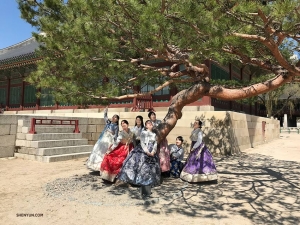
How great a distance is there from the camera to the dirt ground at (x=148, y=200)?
3.12 m

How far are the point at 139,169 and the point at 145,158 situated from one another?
21 centimetres

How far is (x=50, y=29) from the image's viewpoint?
438cm

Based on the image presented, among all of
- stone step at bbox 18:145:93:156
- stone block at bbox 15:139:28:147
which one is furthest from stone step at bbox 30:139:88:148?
stone block at bbox 15:139:28:147

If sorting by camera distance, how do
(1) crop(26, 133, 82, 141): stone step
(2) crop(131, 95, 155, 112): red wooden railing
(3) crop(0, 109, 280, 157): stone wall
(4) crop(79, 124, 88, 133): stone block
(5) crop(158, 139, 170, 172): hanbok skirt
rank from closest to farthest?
(5) crop(158, 139, 170, 172): hanbok skirt < (1) crop(26, 133, 82, 141): stone step < (3) crop(0, 109, 280, 157): stone wall < (4) crop(79, 124, 88, 133): stone block < (2) crop(131, 95, 155, 112): red wooden railing

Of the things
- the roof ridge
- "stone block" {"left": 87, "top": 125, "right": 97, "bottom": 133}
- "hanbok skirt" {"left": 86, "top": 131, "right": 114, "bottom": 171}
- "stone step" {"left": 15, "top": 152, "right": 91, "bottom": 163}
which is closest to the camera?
"hanbok skirt" {"left": 86, "top": 131, "right": 114, "bottom": 171}

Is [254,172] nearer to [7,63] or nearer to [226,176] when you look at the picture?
[226,176]

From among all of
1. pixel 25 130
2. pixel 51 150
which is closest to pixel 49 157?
pixel 51 150

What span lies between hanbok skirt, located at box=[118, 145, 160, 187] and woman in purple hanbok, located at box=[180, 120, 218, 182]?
743 millimetres

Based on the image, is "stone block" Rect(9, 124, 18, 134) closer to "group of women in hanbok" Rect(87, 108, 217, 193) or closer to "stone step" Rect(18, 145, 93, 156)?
"stone step" Rect(18, 145, 93, 156)

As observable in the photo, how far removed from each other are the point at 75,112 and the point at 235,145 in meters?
8.54

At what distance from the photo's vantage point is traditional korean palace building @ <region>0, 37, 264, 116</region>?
11023mm

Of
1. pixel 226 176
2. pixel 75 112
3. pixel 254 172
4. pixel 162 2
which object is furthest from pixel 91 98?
pixel 75 112

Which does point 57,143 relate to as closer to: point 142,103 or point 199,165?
point 142,103

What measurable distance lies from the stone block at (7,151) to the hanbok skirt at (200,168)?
18.1 ft
